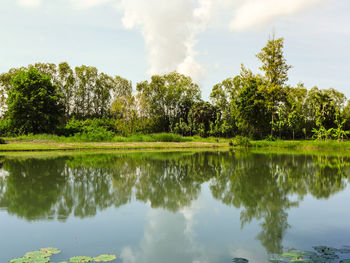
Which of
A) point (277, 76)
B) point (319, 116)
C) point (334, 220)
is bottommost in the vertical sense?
point (334, 220)

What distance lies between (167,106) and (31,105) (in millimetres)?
27945

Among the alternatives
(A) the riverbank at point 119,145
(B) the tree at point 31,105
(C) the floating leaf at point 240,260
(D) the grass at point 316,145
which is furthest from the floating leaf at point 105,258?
(B) the tree at point 31,105

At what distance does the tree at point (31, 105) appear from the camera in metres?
42.6

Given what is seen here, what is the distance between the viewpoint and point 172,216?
304 inches

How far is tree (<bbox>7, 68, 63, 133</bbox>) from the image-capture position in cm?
4259

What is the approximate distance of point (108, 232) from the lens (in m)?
6.56

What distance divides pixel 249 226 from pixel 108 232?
311 centimetres

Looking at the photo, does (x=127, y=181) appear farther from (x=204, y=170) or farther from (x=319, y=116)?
(x=319, y=116)

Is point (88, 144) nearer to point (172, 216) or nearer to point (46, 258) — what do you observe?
point (172, 216)

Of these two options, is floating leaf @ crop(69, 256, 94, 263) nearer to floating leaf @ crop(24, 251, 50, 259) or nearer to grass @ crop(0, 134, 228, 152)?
floating leaf @ crop(24, 251, 50, 259)

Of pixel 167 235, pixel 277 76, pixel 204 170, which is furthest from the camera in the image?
pixel 277 76

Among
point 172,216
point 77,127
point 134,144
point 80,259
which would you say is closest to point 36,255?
point 80,259

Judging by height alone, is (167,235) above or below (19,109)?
below

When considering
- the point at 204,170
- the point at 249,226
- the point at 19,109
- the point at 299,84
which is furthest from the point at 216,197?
the point at 299,84
